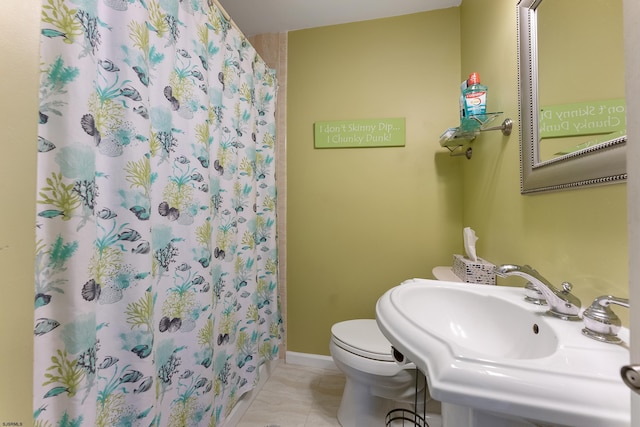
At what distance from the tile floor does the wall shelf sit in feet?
4.95

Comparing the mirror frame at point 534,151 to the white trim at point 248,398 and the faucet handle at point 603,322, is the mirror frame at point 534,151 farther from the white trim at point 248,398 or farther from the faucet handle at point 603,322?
the white trim at point 248,398

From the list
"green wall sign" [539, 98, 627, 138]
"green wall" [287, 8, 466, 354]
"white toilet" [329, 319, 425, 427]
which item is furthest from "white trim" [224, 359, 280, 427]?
"green wall sign" [539, 98, 627, 138]

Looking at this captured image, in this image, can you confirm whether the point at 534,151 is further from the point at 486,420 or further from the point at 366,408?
the point at 366,408

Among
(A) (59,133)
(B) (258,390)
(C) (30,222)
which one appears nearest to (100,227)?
(C) (30,222)

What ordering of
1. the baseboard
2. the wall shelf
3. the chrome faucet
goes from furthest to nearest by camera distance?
1. the baseboard
2. the wall shelf
3. the chrome faucet

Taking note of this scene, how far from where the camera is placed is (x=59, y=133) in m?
0.57

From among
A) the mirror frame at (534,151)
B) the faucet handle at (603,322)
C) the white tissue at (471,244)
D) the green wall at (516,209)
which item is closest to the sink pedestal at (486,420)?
the faucet handle at (603,322)

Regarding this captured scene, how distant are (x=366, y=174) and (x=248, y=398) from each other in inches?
56.7

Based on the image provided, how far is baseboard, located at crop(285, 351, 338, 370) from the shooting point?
1725 millimetres

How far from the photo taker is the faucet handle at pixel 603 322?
0.48 meters

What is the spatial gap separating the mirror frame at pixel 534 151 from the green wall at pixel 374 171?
39 centimetres

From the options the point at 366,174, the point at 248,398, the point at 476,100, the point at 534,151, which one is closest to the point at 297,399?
the point at 248,398

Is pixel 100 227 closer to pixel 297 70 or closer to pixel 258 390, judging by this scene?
pixel 258 390

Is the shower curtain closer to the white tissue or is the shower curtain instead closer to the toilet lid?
the toilet lid
